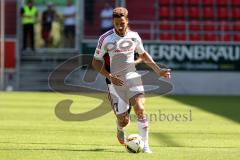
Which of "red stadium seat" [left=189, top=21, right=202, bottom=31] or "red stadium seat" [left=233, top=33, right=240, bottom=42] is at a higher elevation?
"red stadium seat" [left=189, top=21, right=202, bottom=31]

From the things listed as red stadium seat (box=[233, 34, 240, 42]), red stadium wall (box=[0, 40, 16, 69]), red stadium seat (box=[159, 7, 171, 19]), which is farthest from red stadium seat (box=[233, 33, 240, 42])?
red stadium wall (box=[0, 40, 16, 69])

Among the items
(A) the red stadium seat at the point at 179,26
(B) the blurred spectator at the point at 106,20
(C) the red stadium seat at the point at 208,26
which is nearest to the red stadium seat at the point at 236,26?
(C) the red stadium seat at the point at 208,26

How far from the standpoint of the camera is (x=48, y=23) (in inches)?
1275

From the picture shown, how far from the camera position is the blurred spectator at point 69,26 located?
32963mm

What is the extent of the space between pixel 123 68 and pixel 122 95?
1.40 feet

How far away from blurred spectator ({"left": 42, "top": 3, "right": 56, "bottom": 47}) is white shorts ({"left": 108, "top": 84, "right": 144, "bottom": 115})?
20952 millimetres

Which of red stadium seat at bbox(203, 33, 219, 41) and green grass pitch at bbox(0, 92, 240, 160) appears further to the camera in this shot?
red stadium seat at bbox(203, 33, 219, 41)

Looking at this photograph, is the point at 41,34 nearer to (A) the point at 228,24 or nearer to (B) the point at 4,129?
(A) the point at 228,24

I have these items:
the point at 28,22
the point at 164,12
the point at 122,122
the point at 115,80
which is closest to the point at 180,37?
the point at 164,12

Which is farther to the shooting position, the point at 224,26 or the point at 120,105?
the point at 224,26

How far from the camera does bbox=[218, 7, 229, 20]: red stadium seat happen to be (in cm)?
3484

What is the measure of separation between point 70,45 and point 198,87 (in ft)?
20.4

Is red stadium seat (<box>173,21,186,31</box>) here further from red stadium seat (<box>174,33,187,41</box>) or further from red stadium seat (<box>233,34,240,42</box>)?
red stadium seat (<box>233,34,240,42</box>)

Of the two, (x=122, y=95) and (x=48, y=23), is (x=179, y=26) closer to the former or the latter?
(x=48, y=23)
